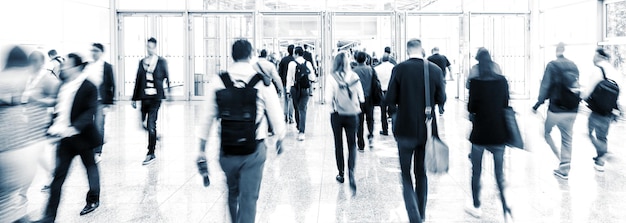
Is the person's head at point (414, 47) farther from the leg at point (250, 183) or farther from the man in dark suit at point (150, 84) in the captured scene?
the man in dark suit at point (150, 84)

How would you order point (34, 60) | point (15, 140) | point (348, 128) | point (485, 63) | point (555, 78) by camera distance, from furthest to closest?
point (555, 78), point (348, 128), point (485, 63), point (34, 60), point (15, 140)

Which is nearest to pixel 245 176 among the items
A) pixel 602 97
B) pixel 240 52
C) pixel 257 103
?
pixel 257 103

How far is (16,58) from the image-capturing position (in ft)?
13.6

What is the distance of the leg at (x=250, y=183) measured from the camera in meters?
4.14

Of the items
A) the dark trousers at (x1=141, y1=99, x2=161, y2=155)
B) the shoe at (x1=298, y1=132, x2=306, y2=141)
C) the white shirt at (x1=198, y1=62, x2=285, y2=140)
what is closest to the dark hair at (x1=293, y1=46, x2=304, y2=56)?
the shoe at (x1=298, y1=132, x2=306, y2=141)

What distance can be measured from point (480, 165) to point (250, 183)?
2.45 meters

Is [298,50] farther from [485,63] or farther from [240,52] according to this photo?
[240,52]

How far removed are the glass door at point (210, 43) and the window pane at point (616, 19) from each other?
12.5 m

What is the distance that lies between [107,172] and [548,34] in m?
16.9

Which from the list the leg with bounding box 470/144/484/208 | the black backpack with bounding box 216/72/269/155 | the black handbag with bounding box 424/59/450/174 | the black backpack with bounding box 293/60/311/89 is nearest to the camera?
the black backpack with bounding box 216/72/269/155

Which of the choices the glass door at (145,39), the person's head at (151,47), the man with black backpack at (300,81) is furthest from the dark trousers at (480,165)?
the glass door at (145,39)

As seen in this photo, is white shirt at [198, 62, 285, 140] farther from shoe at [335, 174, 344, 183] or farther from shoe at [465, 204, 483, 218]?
shoe at [335, 174, 344, 183]

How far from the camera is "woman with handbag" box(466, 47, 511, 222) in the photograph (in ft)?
16.8

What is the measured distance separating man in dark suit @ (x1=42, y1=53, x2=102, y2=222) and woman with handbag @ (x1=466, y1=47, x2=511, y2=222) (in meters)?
3.71
